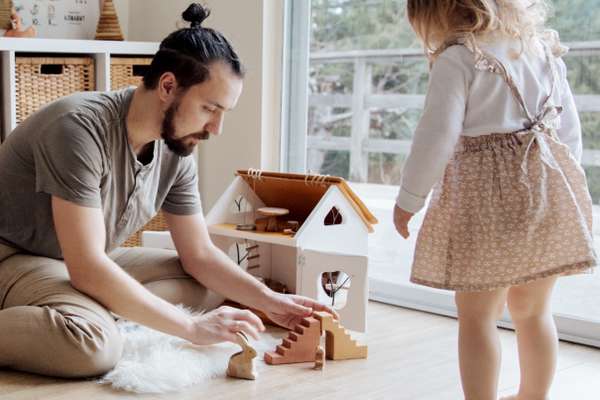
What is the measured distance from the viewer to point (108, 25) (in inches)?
116

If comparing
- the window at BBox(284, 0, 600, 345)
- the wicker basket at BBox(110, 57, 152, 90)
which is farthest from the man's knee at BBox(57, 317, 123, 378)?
the wicker basket at BBox(110, 57, 152, 90)

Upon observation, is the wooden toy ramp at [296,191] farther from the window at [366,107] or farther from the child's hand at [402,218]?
the child's hand at [402,218]

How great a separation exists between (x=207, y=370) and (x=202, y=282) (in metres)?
0.34

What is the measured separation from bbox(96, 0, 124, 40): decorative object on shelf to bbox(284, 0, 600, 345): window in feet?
1.92

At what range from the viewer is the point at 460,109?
155 cm

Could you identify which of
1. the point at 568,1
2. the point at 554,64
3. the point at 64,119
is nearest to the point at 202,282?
the point at 64,119

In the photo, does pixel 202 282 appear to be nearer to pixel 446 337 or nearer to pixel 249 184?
pixel 249 184

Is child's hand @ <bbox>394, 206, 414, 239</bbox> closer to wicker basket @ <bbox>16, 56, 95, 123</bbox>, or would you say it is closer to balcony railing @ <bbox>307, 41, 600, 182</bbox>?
balcony railing @ <bbox>307, 41, 600, 182</bbox>

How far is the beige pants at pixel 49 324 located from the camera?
5.67ft

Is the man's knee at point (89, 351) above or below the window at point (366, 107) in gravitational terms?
below

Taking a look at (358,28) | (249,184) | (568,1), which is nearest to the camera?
(568,1)

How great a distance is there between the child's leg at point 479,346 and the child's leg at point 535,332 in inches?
2.6

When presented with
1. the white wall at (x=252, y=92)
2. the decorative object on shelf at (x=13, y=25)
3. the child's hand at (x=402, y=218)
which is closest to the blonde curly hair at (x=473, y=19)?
the child's hand at (x=402, y=218)

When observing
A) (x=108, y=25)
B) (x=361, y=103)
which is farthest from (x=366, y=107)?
(x=108, y=25)
